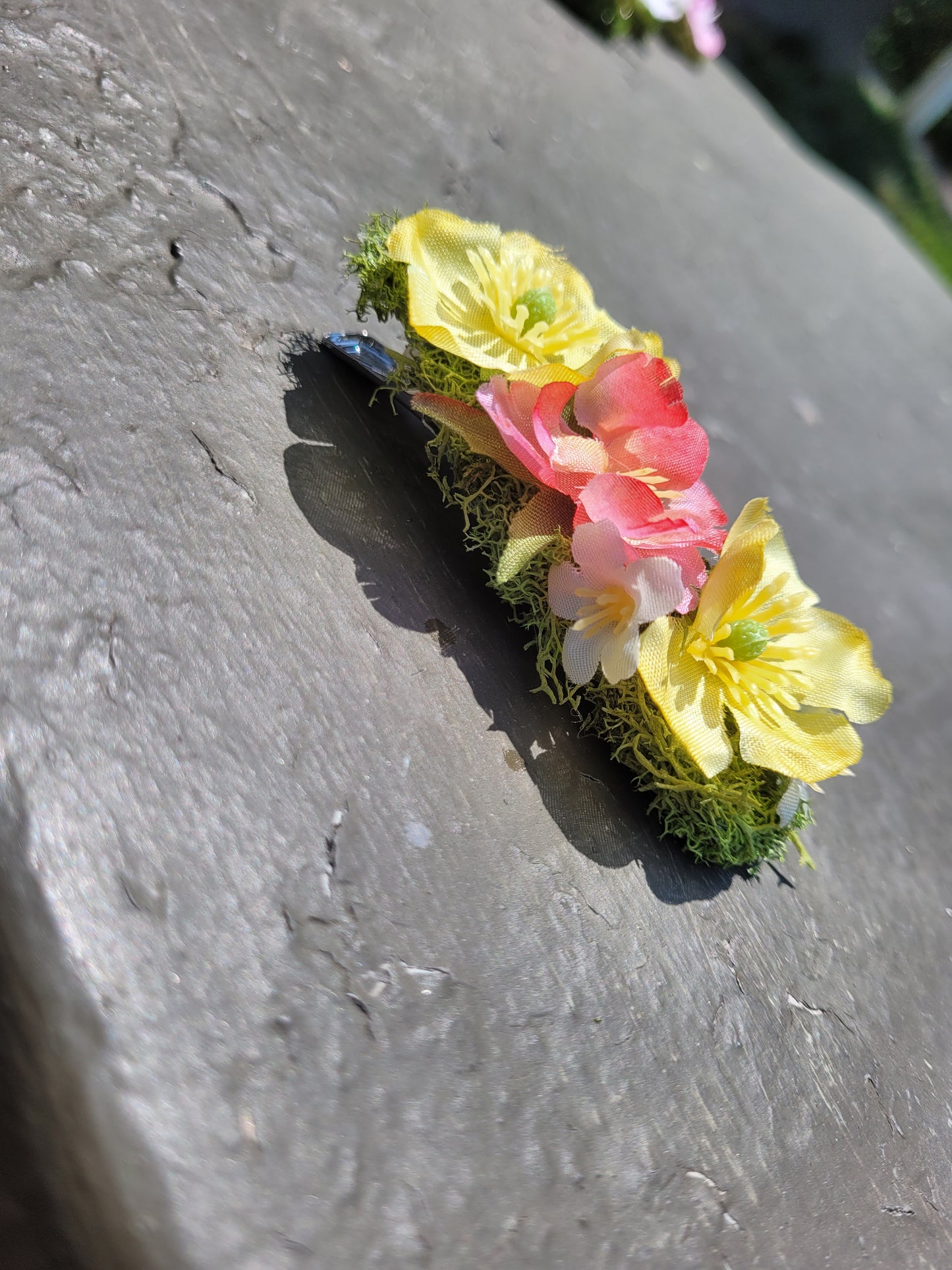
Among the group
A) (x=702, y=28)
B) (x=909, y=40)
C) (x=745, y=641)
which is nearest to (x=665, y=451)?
(x=745, y=641)

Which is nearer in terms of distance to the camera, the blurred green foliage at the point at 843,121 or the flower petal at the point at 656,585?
the flower petal at the point at 656,585

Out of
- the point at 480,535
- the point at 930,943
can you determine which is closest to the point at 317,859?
the point at 480,535

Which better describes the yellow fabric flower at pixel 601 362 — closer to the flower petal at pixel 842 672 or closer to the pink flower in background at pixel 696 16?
the flower petal at pixel 842 672

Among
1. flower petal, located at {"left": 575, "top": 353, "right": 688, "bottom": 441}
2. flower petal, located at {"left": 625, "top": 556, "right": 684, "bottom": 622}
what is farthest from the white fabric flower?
flower petal, located at {"left": 575, "top": 353, "right": 688, "bottom": 441}

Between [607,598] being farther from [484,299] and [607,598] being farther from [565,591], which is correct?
[484,299]

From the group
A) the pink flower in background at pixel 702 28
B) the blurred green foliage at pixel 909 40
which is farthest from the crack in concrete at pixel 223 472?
the blurred green foliage at pixel 909 40

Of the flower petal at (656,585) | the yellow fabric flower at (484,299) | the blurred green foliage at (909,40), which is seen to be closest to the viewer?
the flower petal at (656,585)

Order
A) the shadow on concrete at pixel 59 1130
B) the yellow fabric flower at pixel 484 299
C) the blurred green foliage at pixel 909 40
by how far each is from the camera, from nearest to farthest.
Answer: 1. the shadow on concrete at pixel 59 1130
2. the yellow fabric flower at pixel 484 299
3. the blurred green foliage at pixel 909 40

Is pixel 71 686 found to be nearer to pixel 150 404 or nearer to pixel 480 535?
pixel 150 404
